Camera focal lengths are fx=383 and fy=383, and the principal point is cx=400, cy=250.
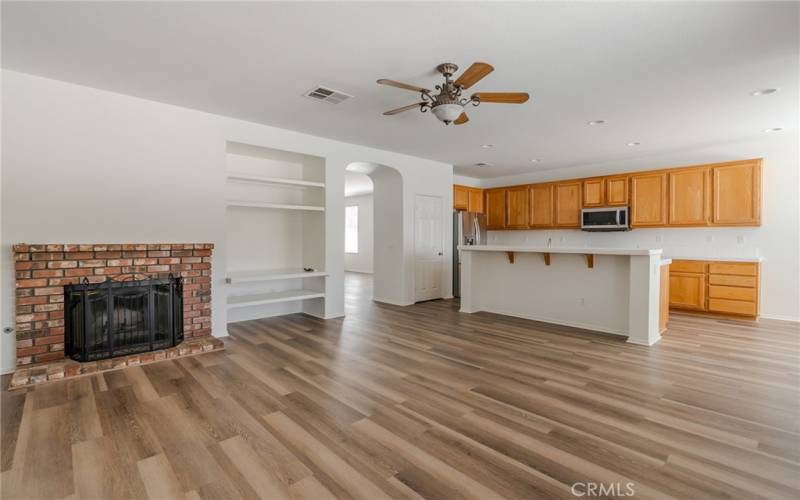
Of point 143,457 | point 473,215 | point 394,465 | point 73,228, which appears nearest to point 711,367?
point 394,465

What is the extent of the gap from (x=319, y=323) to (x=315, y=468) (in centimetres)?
329

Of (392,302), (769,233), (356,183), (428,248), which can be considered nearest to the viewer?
(769,233)

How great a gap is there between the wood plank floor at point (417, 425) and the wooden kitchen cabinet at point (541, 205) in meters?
4.08

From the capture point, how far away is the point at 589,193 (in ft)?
23.7

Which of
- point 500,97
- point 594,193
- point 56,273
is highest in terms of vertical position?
point 500,97

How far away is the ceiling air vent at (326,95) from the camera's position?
3660 millimetres

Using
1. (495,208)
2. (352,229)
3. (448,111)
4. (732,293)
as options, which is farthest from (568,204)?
(352,229)

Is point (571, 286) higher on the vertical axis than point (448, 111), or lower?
lower

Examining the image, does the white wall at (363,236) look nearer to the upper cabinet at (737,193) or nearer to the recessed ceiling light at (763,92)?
the upper cabinet at (737,193)

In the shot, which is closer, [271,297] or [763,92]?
[763,92]

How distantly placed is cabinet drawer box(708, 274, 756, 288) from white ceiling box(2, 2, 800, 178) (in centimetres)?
216

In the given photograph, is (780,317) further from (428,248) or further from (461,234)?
(428,248)

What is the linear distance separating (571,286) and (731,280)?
2.64m

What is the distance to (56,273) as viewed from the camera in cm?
337
